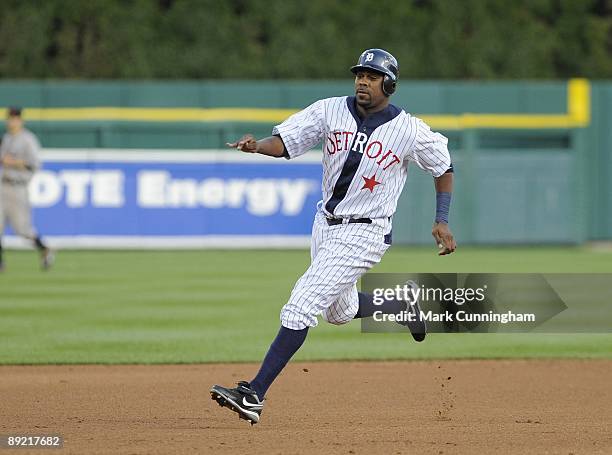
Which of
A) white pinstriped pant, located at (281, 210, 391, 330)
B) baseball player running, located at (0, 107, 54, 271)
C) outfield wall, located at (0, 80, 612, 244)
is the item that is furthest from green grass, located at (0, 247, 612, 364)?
white pinstriped pant, located at (281, 210, 391, 330)

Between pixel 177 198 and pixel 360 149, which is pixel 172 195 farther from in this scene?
pixel 360 149

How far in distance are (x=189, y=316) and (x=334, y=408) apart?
16.8 feet

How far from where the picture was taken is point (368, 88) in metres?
6.56

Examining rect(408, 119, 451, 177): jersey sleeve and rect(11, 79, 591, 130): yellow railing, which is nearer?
rect(408, 119, 451, 177): jersey sleeve

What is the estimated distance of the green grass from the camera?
33.2 feet

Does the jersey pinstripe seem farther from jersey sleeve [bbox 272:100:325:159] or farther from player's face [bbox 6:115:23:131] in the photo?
→ player's face [bbox 6:115:23:131]

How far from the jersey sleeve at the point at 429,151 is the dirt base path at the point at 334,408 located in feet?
4.28

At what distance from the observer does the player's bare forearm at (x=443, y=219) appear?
6652mm

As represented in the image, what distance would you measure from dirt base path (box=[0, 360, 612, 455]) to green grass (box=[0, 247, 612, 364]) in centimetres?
70

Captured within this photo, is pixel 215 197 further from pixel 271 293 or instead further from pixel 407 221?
pixel 271 293

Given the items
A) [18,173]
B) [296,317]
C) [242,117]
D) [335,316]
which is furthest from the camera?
[242,117]

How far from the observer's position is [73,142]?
21203 millimetres

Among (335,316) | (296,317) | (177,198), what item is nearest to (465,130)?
(177,198)

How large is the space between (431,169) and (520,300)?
6.72 m
